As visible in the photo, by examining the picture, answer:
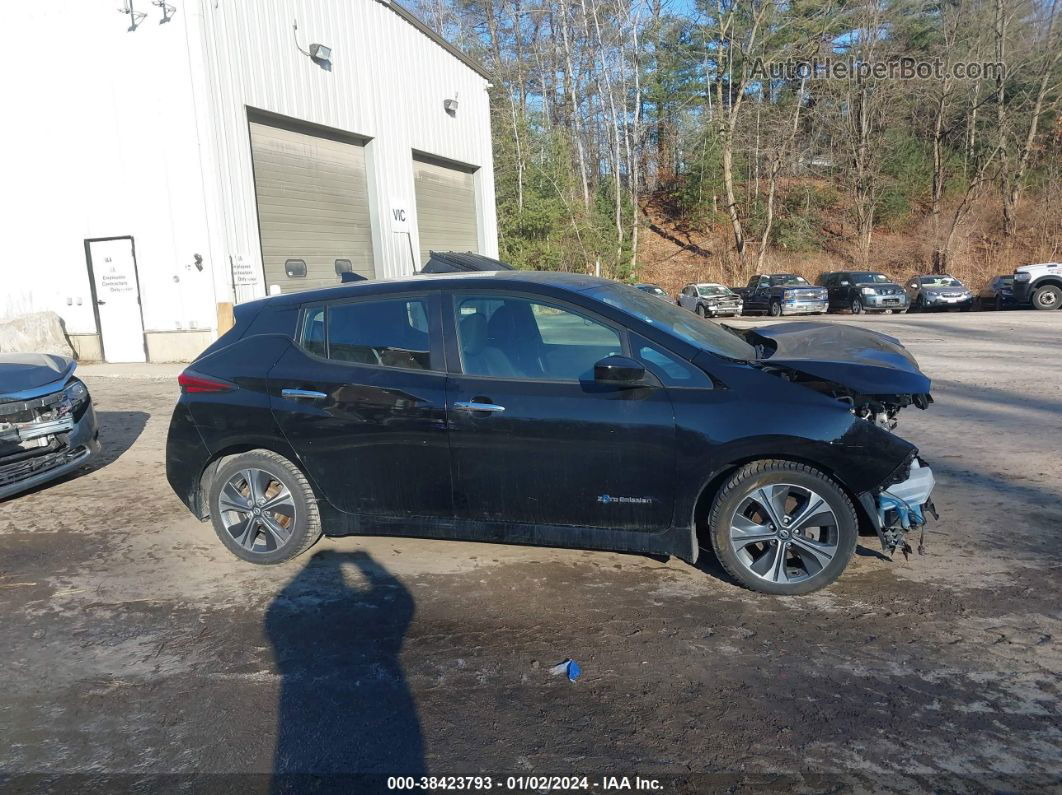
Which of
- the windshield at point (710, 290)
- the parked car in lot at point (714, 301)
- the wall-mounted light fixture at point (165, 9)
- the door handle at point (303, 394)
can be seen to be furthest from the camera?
the windshield at point (710, 290)

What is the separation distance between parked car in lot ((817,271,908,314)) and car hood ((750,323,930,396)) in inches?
963

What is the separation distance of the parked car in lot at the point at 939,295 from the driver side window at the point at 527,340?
26.9m

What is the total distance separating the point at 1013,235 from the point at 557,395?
40.4 meters

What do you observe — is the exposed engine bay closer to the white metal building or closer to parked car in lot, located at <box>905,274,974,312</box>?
the white metal building

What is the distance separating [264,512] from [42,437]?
8.46 ft

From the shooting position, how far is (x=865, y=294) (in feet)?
90.1

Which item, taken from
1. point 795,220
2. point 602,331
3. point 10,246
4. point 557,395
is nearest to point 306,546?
point 557,395

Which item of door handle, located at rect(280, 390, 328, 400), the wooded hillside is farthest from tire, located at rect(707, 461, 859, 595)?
the wooded hillside

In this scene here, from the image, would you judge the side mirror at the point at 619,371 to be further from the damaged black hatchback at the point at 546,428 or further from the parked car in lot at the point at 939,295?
the parked car in lot at the point at 939,295

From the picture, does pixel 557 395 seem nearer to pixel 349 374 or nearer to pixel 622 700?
pixel 349 374

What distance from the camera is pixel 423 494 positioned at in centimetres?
446

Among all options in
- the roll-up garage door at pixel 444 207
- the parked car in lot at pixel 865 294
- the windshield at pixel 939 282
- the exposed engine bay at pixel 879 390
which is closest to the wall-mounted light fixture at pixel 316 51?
the roll-up garage door at pixel 444 207

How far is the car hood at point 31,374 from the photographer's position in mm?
5965

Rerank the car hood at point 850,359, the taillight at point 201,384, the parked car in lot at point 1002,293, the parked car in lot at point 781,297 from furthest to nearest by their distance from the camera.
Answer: the parked car in lot at point 781,297 → the parked car in lot at point 1002,293 → the taillight at point 201,384 → the car hood at point 850,359
